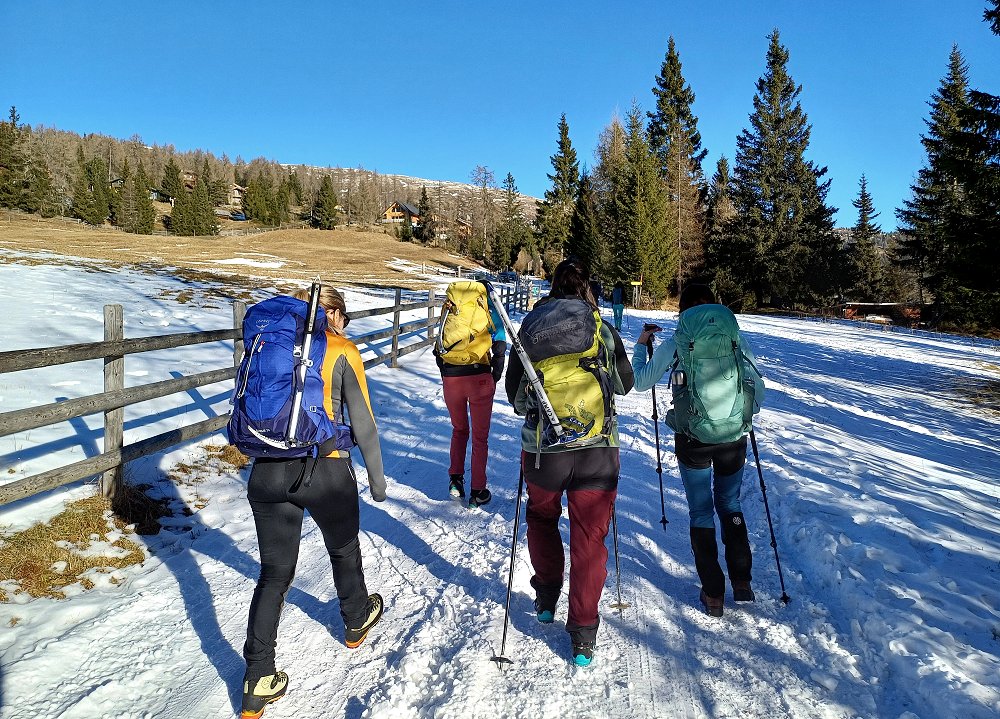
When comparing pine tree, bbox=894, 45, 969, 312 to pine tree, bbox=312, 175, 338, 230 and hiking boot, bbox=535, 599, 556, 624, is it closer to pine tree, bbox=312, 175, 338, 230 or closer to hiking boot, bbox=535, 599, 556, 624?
hiking boot, bbox=535, 599, 556, 624

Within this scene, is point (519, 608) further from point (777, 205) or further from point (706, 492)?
point (777, 205)

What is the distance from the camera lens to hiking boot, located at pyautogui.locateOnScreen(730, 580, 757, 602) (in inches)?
133

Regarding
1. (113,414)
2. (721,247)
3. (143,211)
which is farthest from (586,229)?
(143,211)

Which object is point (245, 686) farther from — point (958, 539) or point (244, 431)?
point (958, 539)

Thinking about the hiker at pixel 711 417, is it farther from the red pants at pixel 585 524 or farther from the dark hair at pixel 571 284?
the red pants at pixel 585 524

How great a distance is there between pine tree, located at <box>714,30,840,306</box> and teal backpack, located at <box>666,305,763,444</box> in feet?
124

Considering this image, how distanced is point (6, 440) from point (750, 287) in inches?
1650

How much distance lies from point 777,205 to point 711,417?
40.7 metres

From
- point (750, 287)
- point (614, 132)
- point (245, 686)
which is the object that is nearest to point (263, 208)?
point (614, 132)

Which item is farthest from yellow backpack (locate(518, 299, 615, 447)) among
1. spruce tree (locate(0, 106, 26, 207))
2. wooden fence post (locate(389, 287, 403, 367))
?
spruce tree (locate(0, 106, 26, 207))

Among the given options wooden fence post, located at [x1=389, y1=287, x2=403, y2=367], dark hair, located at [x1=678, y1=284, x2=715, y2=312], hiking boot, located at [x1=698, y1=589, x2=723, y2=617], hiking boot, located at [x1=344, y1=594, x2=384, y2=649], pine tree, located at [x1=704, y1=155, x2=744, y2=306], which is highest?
pine tree, located at [x1=704, y1=155, x2=744, y2=306]

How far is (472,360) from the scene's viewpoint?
457cm

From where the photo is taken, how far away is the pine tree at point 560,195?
61.5 meters

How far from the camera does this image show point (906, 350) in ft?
54.0
